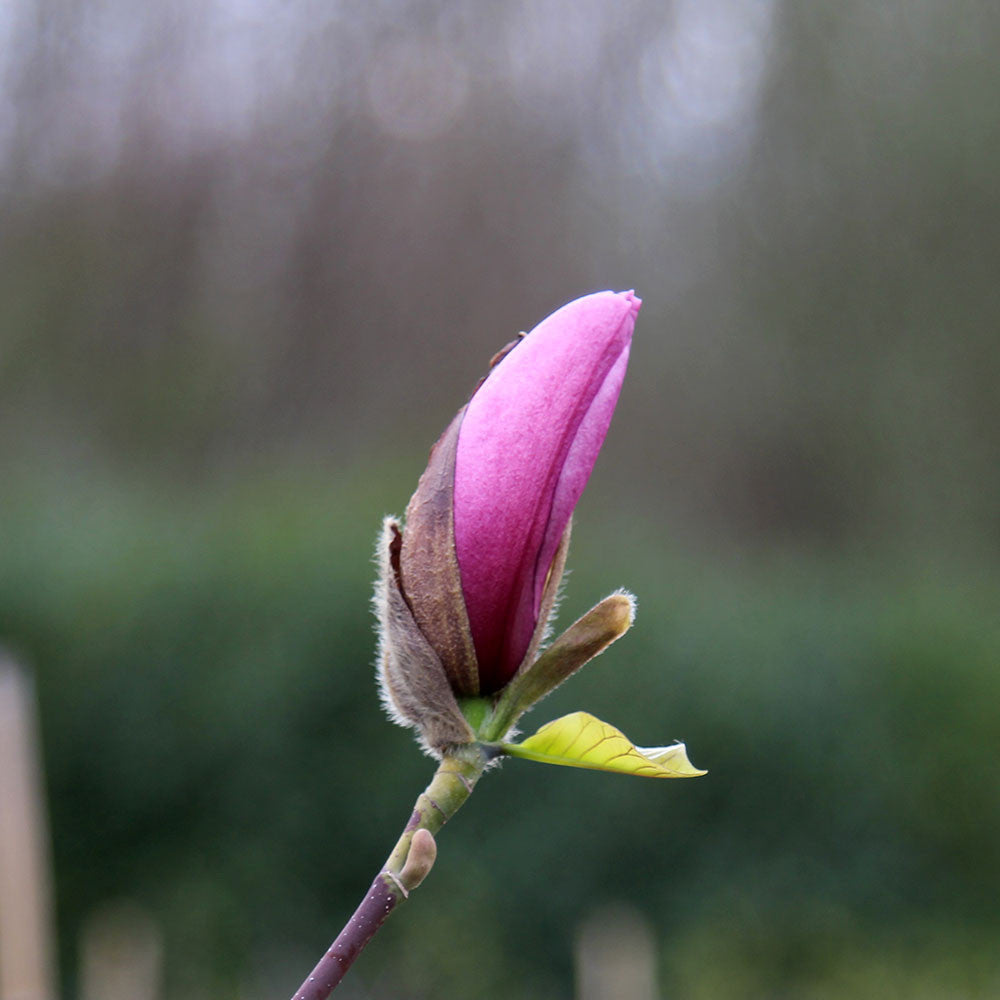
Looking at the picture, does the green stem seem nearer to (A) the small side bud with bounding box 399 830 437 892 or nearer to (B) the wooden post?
(A) the small side bud with bounding box 399 830 437 892

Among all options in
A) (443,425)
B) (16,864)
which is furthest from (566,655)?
(443,425)

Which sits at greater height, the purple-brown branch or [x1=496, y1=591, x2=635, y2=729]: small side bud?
[x1=496, y1=591, x2=635, y2=729]: small side bud

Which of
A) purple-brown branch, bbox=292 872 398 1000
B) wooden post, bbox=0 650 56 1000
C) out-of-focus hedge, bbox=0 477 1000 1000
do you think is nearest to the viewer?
purple-brown branch, bbox=292 872 398 1000

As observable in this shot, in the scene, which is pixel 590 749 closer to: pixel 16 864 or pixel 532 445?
pixel 532 445

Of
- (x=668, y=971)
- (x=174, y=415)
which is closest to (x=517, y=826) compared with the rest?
(x=668, y=971)

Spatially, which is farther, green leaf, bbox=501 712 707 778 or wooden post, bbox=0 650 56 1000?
wooden post, bbox=0 650 56 1000

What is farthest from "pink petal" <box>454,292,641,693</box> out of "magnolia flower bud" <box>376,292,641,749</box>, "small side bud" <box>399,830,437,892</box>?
"small side bud" <box>399,830,437,892</box>

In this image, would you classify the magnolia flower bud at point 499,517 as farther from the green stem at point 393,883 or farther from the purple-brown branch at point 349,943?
the purple-brown branch at point 349,943
